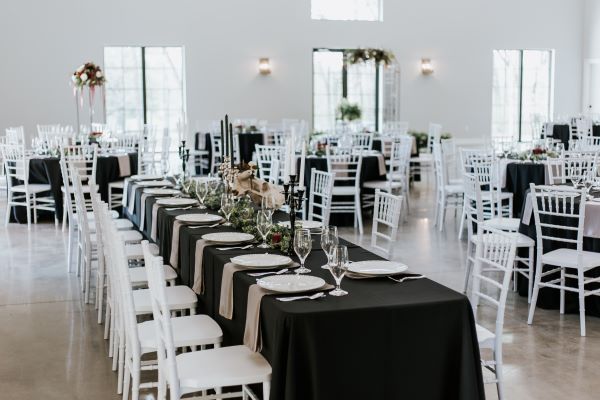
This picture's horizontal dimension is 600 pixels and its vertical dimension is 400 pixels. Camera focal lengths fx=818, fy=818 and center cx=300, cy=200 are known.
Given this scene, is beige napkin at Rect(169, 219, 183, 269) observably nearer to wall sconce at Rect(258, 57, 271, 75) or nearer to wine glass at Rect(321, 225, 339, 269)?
wine glass at Rect(321, 225, 339, 269)

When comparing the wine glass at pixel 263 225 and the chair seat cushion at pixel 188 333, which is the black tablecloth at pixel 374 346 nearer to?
the chair seat cushion at pixel 188 333

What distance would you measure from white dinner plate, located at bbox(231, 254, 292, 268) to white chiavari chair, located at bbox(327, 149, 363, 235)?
17.5 feet

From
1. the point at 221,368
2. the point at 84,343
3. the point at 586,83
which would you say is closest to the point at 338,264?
the point at 221,368

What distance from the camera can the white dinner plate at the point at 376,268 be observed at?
360 centimetres

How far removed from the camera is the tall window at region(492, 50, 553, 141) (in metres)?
18.5

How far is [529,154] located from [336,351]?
6.82 m

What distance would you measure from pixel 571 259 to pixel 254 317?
117 inches

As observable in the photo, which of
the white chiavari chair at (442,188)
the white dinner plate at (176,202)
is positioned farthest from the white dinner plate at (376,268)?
the white chiavari chair at (442,188)

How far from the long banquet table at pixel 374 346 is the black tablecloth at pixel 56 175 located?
7404 mm

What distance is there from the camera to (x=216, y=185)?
6.04 meters

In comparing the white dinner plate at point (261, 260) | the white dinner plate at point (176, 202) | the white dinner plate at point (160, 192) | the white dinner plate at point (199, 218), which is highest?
the white dinner plate at point (160, 192)

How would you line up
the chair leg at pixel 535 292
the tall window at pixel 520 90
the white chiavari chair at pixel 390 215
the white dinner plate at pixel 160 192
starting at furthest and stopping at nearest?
the tall window at pixel 520 90, the white dinner plate at pixel 160 192, the chair leg at pixel 535 292, the white chiavari chair at pixel 390 215

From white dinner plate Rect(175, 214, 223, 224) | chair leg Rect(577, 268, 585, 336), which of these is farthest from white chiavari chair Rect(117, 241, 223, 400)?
chair leg Rect(577, 268, 585, 336)

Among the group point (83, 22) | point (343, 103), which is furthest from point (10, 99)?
point (343, 103)
